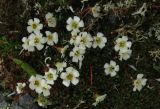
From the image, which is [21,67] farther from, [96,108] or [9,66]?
[96,108]

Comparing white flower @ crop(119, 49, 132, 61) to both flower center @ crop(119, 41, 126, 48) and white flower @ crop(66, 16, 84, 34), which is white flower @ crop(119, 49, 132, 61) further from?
white flower @ crop(66, 16, 84, 34)

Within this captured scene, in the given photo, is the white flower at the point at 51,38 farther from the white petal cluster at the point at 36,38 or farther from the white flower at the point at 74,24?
the white flower at the point at 74,24

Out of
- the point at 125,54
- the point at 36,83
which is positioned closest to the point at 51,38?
the point at 36,83

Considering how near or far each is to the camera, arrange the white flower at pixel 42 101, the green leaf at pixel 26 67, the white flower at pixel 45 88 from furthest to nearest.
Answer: the green leaf at pixel 26 67 < the white flower at pixel 42 101 < the white flower at pixel 45 88

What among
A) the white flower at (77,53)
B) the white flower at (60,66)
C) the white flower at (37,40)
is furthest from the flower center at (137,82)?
the white flower at (37,40)

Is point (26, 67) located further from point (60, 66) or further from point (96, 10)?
point (96, 10)

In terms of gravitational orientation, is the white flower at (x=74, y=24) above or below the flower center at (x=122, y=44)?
above
